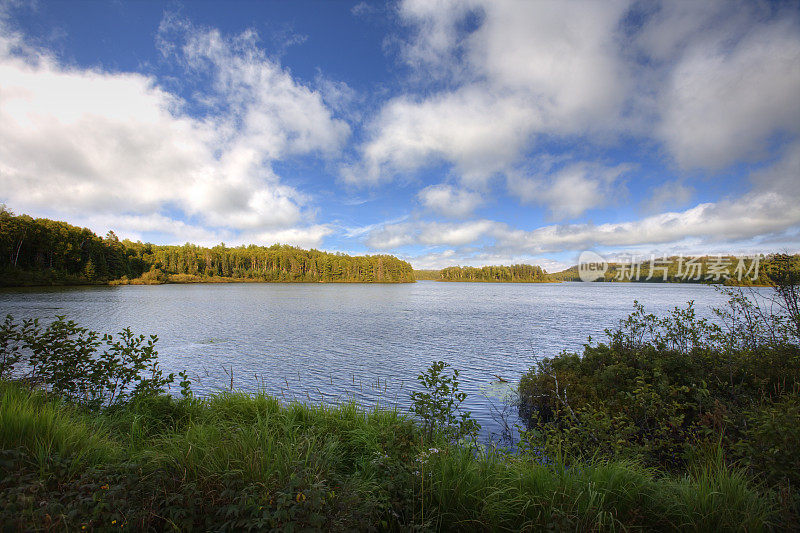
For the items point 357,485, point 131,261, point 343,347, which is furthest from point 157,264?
point 357,485

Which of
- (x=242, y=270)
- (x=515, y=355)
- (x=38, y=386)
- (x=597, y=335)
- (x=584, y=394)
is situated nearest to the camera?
(x=38, y=386)

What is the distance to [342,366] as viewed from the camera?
17.3 m

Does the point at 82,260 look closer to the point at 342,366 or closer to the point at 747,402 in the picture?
the point at 342,366

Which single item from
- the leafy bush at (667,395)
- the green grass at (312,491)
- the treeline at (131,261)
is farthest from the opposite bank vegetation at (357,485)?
the treeline at (131,261)

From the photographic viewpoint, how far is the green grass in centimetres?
297

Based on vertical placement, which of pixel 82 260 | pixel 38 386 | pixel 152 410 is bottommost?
pixel 152 410

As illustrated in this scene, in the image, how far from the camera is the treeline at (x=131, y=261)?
2955 inches

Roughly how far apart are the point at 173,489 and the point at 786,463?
6.47 m

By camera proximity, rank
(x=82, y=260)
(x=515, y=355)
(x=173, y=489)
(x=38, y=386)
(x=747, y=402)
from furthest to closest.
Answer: (x=82, y=260)
(x=515, y=355)
(x=747, y=402)
(x=38, y=386)
(x=173, y=489)

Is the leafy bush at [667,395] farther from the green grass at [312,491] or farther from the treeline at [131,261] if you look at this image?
the treeline at [131,261]

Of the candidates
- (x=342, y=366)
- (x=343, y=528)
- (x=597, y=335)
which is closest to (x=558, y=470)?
(x=343, y=528)

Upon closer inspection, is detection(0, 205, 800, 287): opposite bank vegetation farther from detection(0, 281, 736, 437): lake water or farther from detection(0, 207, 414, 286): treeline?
detection(0, 281, 736, 437): lake water

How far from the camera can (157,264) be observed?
141 m

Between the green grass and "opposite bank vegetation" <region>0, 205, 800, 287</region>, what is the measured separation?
9628 millimetres
